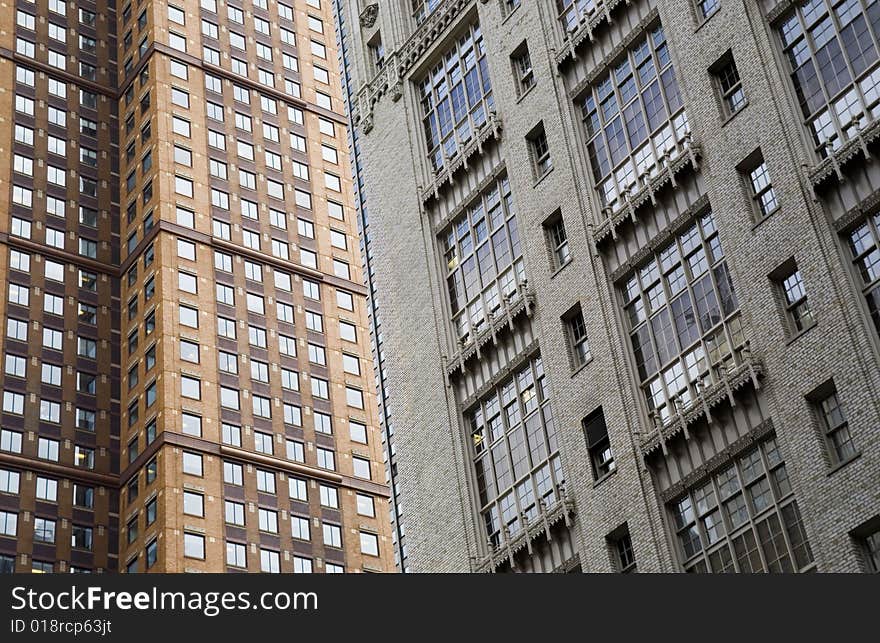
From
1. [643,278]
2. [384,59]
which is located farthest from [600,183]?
[384,59]

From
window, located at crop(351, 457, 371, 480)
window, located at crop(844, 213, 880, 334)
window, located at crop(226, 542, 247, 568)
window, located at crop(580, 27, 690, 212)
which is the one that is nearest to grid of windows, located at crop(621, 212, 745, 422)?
window, located at crop(580, 27, 690, 212)

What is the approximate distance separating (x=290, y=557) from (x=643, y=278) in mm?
73738

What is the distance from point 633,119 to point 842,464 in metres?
15.1

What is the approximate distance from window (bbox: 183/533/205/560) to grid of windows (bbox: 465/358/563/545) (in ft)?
207

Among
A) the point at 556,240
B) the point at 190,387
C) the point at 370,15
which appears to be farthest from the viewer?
the point at 190,387

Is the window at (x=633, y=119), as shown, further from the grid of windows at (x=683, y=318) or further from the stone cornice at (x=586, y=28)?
the grid of windows at (x=683, y=318)

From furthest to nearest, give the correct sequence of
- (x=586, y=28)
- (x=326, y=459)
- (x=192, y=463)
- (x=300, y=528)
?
(x=326, y=459)
(x=300, y=528)
(x=192, y=463)
(x=586, y=28)

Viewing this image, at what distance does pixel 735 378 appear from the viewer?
39906 mm

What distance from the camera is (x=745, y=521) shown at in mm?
38875

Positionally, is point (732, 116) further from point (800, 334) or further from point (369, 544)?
point (369, 544)

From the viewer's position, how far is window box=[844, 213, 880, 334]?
122ft

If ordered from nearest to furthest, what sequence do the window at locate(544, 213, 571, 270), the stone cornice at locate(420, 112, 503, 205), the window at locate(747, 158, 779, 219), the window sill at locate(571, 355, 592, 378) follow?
the window at locate(747, 158, 779, 219) → the window sill at locate(571, 355, 592, 378) → the window at locate(544, 213, 571, 270) → the stone cornice at locate(420, 112, 503, 205)

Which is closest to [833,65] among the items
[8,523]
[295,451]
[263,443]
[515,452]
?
[515,452]

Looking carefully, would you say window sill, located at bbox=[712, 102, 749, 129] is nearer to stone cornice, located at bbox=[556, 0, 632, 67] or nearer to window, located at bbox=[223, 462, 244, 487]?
stone cornice, located at bbox=[556, 0, 632, 67]
